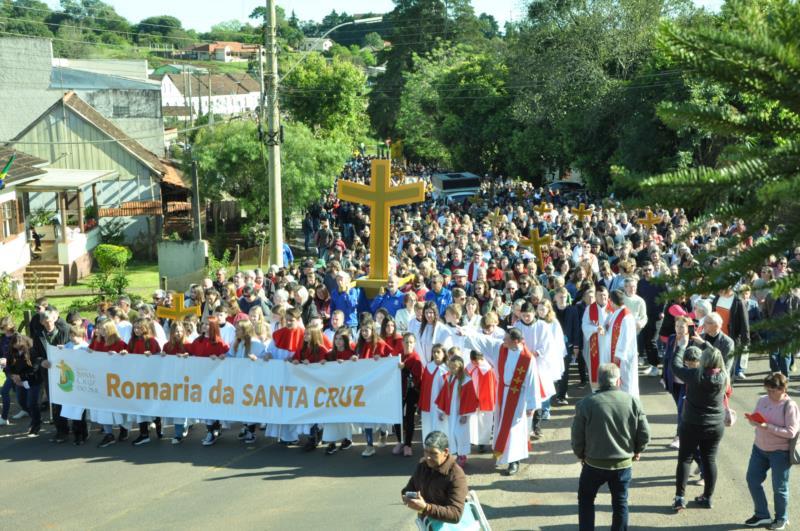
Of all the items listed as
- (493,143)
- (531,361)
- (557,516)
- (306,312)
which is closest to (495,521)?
(557,516)

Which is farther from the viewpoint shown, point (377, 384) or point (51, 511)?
point (377, 384)

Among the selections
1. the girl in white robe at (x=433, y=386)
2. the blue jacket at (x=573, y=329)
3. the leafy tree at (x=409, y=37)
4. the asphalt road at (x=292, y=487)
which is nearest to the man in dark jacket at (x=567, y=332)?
the blue jacket at (x=573, y=329)

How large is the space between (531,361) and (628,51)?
95.6ft

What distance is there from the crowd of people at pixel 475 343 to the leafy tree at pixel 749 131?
3.58 meters

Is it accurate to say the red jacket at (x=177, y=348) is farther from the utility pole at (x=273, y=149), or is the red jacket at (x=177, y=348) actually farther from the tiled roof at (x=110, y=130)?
the tiled roof at (x=110, y=130)

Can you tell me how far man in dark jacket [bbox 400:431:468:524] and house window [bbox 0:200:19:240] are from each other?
24331 millimetres

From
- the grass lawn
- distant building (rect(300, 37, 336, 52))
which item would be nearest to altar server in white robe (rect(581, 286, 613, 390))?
distant building (rect(300, 37, 336, 52))

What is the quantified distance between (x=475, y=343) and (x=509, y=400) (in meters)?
1.26

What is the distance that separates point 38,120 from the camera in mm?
39656

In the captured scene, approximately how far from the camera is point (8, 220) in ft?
94.4

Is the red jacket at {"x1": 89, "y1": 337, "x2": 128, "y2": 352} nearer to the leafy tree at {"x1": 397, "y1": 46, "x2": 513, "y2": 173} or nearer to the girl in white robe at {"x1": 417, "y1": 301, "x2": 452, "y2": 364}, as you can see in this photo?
the girl in white robe at {"x1": 417, "y1": 301, "x2": 452, "y2": 364}

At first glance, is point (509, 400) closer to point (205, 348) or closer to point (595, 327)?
point (595, 327)

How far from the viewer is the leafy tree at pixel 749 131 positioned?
2775mm

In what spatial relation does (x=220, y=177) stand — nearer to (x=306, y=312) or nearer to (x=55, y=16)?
(x=306, y=312)
